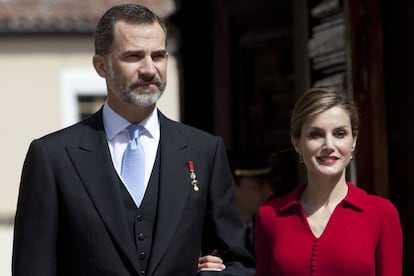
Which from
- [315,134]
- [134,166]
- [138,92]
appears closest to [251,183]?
[315,134]

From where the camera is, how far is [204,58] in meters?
12.9

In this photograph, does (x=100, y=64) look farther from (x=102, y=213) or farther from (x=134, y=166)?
(x=102, y=213)

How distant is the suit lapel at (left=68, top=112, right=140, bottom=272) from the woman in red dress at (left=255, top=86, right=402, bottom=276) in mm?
523

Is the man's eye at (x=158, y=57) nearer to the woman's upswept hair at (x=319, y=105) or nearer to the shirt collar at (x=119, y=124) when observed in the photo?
the shirt collar at (x=119, y=124)

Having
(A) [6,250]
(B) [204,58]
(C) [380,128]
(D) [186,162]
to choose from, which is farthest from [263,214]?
(A) [6,250]

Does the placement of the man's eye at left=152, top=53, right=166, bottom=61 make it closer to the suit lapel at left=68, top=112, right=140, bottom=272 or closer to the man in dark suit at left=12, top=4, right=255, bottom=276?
the man in dark suit at left=12, top=4, right=255, bottom=276

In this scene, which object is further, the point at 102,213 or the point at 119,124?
the point at 119,124

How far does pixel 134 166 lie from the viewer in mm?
5027

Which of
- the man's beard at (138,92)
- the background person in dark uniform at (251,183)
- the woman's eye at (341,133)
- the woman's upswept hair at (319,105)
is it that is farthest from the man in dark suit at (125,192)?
the background person in dark uniform at (251,183)

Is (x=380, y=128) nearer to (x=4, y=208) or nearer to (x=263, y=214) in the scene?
(x=263, y=214)

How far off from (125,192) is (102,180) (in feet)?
0.30

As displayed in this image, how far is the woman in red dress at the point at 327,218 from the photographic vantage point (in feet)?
16.3

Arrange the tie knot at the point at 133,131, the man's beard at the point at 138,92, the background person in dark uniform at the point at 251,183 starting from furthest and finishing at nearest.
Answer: the background person in dark uniform at the point at 251,183
the tie knot at the point at 133,131
the man's beard at the point at 138,92

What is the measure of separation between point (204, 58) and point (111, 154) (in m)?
7.80
